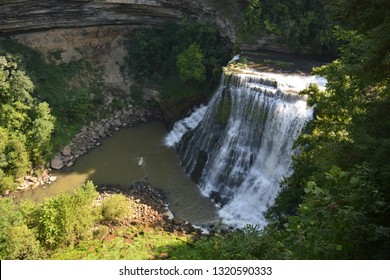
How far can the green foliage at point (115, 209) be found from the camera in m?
20.7

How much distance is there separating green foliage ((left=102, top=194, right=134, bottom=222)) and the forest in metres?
0.08

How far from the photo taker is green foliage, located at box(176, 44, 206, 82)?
28656 millimetres

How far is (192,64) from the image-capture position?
28906 mm

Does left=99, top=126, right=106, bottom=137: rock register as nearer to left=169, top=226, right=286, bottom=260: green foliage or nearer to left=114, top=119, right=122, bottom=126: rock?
left=114, top=119, right=122, bottom=126: rock

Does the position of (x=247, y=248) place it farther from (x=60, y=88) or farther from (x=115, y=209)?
(x=60, y=88)

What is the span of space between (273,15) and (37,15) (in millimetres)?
18802

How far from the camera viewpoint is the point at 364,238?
6.70 meters

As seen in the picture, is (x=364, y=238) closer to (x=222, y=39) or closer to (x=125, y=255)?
(x=125, y=255)

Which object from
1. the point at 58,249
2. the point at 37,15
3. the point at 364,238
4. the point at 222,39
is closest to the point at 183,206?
the point at 58,249

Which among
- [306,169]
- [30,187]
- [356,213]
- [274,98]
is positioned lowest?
[30,187]

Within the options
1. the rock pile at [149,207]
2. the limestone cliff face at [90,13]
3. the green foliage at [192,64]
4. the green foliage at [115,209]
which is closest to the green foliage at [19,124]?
the limestone cliff face at [90,13]

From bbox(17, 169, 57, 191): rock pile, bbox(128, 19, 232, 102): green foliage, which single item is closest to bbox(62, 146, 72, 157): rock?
bbox(17, 169, 57, 191): rock pile

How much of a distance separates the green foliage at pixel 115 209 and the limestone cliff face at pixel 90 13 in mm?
16504

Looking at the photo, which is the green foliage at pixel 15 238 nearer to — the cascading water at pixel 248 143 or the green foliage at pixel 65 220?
the green foliage at pixel 65 220
